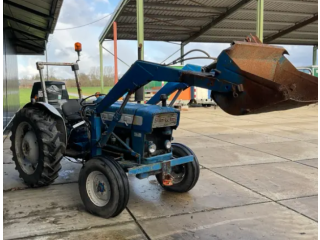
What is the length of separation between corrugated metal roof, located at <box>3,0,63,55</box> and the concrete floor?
15.4 ft

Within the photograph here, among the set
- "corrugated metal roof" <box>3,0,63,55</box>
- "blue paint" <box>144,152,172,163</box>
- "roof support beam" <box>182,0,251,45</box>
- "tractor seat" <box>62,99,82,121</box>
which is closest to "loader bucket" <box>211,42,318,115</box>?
"blue paint" <box>144,152,172,163</box>

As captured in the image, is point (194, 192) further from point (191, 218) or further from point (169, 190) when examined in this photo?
point (191, 218)

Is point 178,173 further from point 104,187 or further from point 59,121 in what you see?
point 59,121

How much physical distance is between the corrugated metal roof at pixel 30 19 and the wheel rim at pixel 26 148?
4971 mm

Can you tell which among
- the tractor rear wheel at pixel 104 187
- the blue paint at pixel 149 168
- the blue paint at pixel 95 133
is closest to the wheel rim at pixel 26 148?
the blue paint at pixel 95 133

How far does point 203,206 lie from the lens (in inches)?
153

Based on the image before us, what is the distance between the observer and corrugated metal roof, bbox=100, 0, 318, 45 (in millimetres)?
16641

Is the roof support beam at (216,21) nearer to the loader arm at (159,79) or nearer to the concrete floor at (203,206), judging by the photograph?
the concrete floor at (203,206)

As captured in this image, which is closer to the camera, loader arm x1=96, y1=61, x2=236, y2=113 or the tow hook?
loader arm x1=96, y1=61, x2=236, y2=113

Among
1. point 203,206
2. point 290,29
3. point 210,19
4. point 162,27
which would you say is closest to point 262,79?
point 203,206

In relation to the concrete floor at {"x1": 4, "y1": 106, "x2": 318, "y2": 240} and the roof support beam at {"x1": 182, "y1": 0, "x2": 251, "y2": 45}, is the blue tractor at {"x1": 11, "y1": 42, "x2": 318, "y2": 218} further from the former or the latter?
the roof support beam at {"x1": 182, "y1": 0, "x2": 251, "y2": 45}

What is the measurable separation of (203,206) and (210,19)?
17.5 meters

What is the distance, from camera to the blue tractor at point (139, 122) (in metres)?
2.78

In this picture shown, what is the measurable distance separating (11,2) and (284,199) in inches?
324
